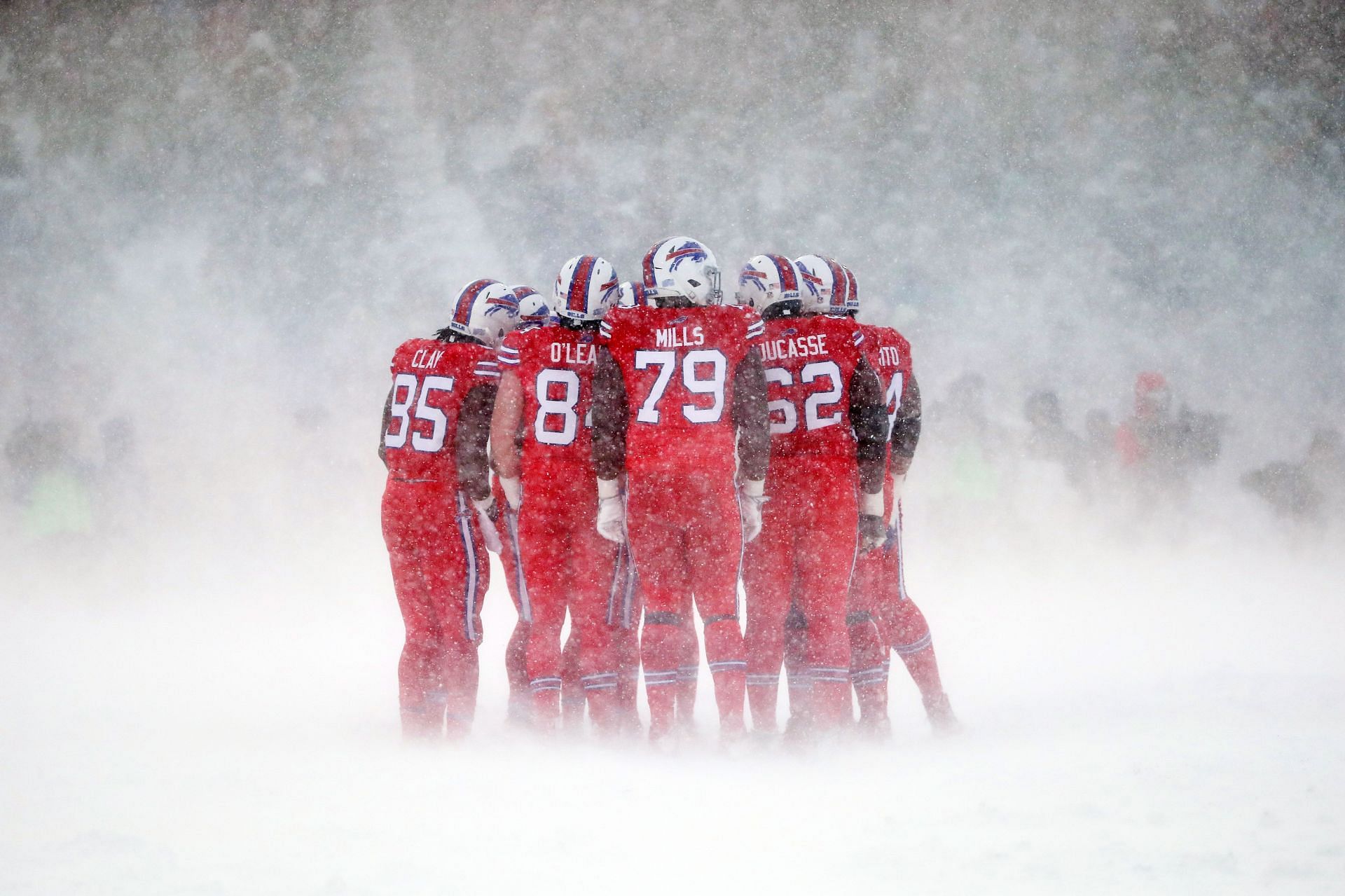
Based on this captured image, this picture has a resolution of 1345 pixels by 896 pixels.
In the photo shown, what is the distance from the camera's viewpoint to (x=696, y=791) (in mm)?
2562

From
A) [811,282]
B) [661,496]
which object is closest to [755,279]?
[811,282]

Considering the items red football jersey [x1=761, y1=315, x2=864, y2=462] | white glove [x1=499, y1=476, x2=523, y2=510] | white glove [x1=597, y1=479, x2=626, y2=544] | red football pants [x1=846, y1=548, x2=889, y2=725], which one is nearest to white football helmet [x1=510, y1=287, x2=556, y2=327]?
white glove [x1=499, y1=476, x2=523, y2=510]

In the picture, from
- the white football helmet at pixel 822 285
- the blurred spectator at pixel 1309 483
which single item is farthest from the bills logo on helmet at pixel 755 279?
the blurred spectator at pixel 1309 483

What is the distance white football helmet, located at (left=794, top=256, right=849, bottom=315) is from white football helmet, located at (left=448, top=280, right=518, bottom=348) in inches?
42.1

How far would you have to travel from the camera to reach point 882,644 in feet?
12.0

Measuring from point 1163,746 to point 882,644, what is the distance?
104 cm

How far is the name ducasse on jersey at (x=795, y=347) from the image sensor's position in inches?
133

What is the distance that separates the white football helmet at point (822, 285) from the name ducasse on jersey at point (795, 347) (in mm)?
246

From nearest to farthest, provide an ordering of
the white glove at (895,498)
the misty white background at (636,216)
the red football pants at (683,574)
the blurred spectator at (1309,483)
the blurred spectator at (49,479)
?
the red football pants at (683,574) → the white glove at (895,498) → the blurred spectator at (49,479) → the blurred spectator at (1309,483) → the misty white background at (636,216)

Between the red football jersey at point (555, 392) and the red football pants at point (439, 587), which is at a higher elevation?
the red football jersey at point (555, 392)

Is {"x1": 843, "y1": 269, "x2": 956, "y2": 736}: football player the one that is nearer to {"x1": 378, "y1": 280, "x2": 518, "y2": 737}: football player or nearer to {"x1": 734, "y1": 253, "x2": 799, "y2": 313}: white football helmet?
{"x1": 734, "y1": 253, "x2": 799, "y2": 313}: white football helmet

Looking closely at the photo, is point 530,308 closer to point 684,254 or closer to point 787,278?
point 684,254

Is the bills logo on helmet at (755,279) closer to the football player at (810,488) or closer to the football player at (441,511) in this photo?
the football player at (810,488)

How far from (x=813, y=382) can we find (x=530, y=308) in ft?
3.71
